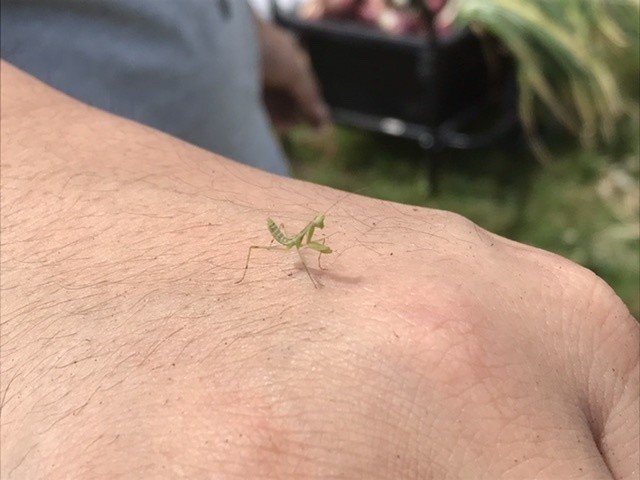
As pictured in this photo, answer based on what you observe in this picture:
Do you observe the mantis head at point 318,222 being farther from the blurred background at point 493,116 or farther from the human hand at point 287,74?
the blurred background at point 493,116

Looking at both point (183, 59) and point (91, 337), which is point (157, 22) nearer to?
point (183, 59)

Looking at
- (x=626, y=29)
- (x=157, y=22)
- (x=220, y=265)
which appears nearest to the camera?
(x=220, y=265)

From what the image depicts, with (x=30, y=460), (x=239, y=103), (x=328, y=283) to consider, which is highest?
(x=328, y=283)

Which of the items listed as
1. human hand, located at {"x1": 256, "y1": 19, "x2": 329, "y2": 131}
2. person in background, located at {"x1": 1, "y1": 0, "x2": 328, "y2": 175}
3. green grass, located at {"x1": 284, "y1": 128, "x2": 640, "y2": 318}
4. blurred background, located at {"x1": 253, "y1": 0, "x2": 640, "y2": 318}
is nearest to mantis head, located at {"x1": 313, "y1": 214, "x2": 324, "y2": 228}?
person in background, located at {"x1": 1, "y1": 0, "x2": 328, "y2": 175}

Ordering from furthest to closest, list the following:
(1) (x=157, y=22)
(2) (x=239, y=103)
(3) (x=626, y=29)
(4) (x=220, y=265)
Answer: (3) (x=626, y=29)
(2) (x=239, y=103)
(1) (x=157, y=22)
(4) (x=220, y=265)

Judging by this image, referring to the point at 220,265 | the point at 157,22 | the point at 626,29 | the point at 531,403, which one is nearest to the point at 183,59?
the point at 157,22

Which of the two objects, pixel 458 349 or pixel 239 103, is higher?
pixel 458 349

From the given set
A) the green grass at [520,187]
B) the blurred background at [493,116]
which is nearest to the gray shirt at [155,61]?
the blurred background at [493,116]
